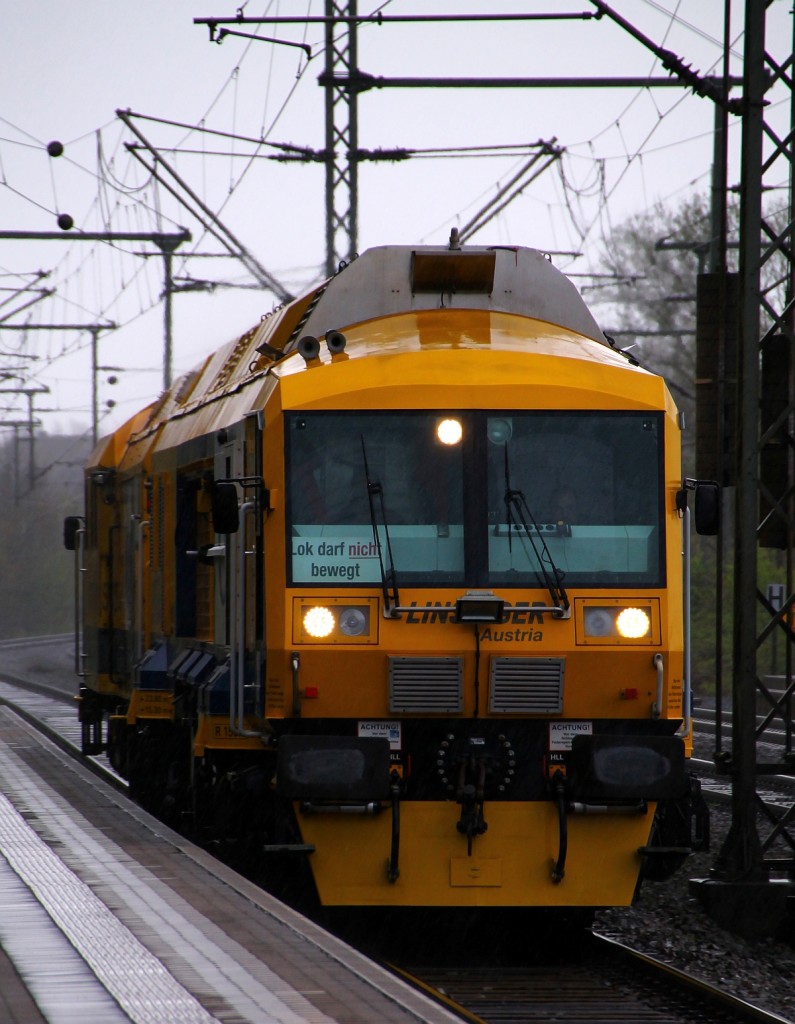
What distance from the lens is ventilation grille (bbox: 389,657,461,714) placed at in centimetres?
895

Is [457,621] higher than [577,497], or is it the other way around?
[577,497]

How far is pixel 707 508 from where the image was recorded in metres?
9.43

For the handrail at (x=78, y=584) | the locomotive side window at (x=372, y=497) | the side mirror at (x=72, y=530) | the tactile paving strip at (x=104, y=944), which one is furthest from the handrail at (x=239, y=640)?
the side mirror at (x=72, y=530)

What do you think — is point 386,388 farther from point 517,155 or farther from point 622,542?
point 517,155

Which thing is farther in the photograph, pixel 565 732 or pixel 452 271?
pixel 452 271

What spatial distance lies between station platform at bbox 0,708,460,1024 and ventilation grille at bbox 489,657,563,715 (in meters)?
1.68

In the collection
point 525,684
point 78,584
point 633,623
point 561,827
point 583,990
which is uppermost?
point 78,584

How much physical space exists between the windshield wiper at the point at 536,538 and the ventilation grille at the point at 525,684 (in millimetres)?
327

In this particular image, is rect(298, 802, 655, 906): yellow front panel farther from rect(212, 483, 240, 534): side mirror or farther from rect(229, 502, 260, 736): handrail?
rect(212, 483, 240, 534): side mirror

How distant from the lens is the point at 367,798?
890 cm

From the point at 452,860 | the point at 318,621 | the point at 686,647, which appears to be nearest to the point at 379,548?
the point at 318,621

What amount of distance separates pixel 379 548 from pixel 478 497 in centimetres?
63

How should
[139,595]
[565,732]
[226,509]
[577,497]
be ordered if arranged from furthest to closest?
[139,595], [577,497], [226,509], [565,732]

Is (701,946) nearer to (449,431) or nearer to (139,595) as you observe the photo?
(449,431)
